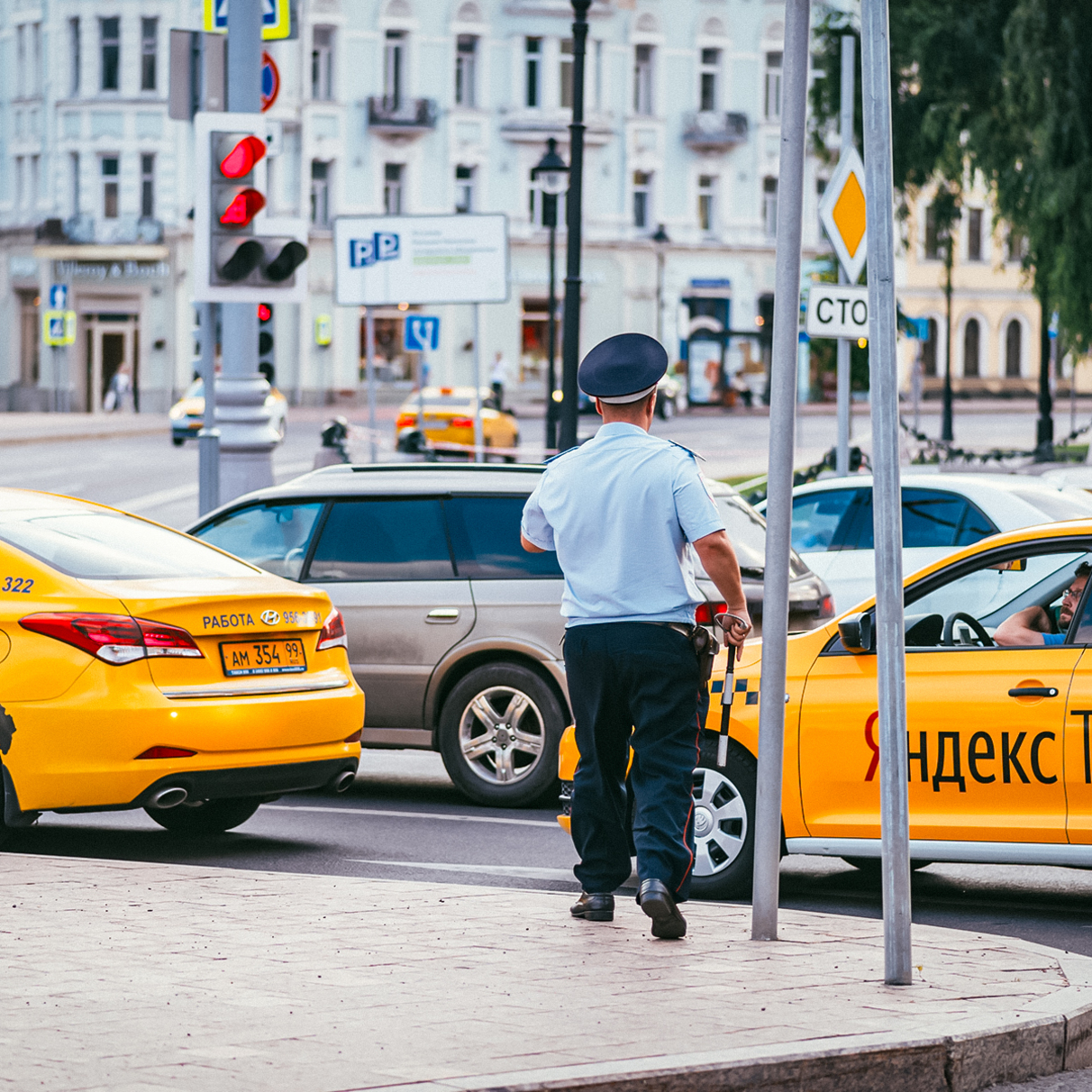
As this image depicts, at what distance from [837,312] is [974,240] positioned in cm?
6200

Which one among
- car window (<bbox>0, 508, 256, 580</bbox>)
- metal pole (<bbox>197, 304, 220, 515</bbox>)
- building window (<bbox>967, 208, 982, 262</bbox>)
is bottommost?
car window (<bbox>0, 508, 256, 580</bbox>)

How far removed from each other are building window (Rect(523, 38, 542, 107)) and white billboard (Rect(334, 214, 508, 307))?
42.3 m

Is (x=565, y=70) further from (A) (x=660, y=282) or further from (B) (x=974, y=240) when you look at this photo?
(B) (x=974, y=240)

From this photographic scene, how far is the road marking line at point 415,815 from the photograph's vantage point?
10180mm

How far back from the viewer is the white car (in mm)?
14258

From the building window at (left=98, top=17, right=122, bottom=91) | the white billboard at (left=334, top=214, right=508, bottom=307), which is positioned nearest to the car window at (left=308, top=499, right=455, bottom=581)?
the white billboard at (left=334, top=214, right=508, bottom=307)

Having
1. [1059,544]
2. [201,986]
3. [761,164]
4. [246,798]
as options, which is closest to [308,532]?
[246,798]

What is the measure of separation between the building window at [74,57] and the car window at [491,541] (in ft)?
187

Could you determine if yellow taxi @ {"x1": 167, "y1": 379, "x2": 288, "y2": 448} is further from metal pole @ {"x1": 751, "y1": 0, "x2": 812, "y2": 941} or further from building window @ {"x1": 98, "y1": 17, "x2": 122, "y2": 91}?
metal pole @ {"x1": 751, "y1": 0, "x2": 812, "y2": 941}

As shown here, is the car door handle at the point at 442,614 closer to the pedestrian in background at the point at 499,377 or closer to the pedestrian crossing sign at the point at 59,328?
the pedestrian in background at the point at 499,377

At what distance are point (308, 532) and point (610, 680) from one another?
4.85 metres

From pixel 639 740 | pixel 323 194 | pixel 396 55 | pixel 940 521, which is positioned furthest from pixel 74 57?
pixel 639 740

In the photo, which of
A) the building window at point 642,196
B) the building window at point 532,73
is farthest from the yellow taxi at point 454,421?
the building window at point 532,73

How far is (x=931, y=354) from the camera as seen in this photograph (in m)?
74.8
